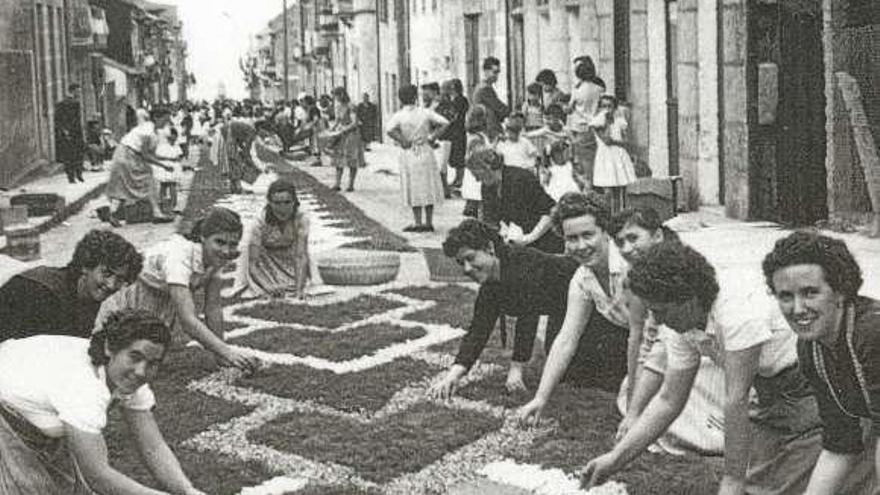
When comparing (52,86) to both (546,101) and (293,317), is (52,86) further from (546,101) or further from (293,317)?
(293,317)

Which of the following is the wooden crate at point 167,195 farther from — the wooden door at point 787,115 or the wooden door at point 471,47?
the wooden door at point 471,47

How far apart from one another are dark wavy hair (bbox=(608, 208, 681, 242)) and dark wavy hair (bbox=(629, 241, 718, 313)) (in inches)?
66.1

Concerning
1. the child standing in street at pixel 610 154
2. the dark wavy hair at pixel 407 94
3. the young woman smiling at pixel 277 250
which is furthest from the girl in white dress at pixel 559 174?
the young woman smiling at pixel 277 250

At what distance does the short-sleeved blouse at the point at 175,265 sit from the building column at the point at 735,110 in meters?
8.35

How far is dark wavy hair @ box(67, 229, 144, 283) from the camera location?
568 cm

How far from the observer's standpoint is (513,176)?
32.7 ft

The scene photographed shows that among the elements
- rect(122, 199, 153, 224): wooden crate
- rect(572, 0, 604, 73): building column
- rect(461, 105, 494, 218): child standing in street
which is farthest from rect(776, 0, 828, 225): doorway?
rect(122, 199, 153, 224): wooden crate

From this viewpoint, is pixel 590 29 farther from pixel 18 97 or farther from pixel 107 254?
pixel 107 254

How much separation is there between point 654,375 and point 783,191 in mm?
9222

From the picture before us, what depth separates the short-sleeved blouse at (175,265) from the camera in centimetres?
820

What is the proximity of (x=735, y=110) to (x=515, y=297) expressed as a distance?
27.5ft

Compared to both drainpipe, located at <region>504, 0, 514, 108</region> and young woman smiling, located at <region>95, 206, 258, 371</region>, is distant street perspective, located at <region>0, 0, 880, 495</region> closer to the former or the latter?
young woman smiling, located at <region>95, 206, 258, 371</region>

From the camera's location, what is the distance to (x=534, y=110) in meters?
17.3

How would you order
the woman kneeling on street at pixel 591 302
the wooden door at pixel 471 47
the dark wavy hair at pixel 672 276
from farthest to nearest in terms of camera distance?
the wooden door at pixel 471 47
the woman kneeling on street at pixel 591 302
the dark wavy hair at pixel 672 276
